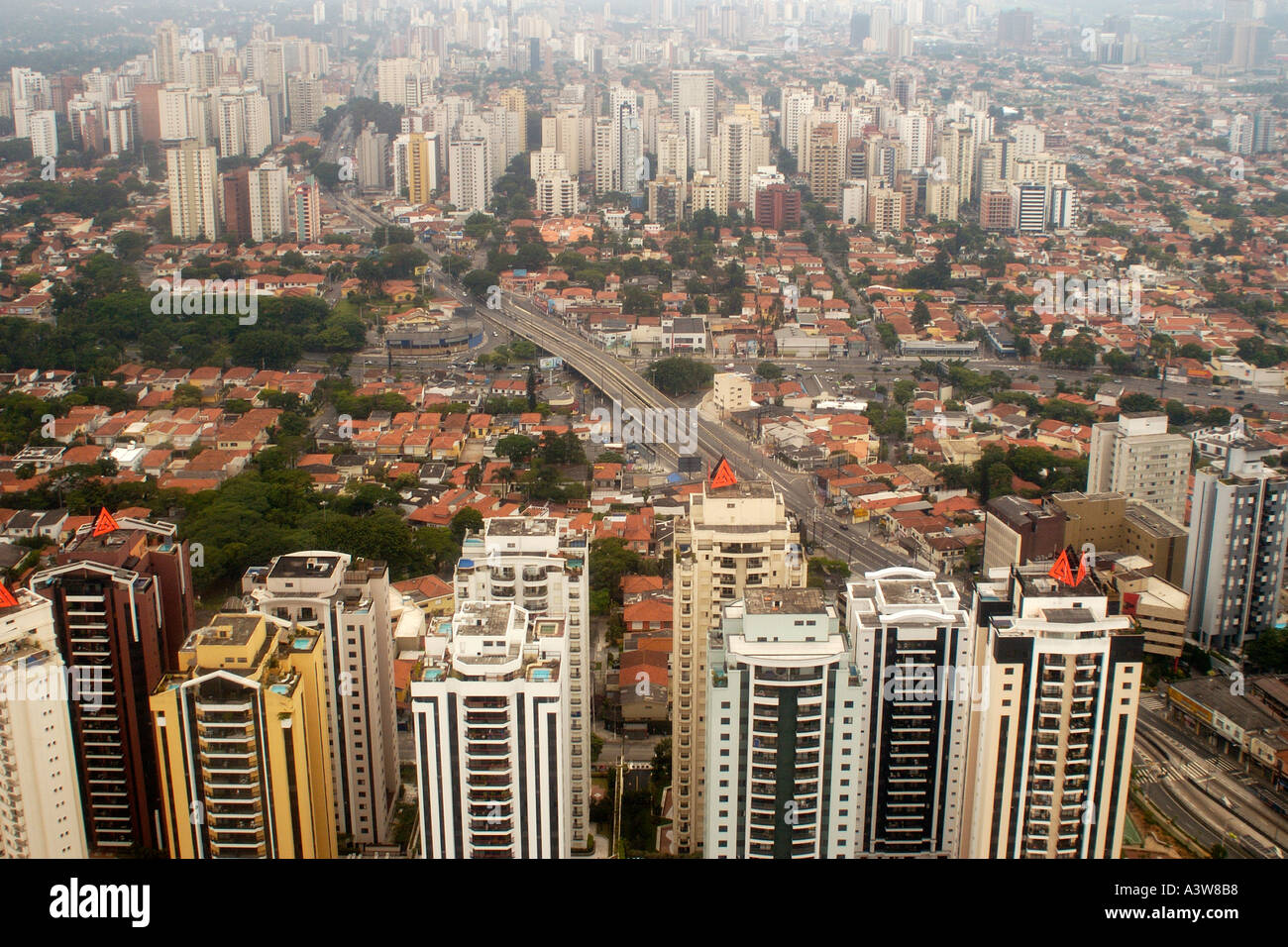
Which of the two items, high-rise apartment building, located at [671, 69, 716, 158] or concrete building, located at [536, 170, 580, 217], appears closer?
concrete building, located at [536, 170, 580, 217]

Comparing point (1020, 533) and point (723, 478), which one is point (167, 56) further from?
point (723, 478)

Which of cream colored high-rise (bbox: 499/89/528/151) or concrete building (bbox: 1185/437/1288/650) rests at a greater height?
cream colored high-rise (bbox: 499/89/528/151)

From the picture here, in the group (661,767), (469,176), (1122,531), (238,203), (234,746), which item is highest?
(469,176)

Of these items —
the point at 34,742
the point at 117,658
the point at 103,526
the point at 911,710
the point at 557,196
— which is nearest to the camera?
the point at 34,742

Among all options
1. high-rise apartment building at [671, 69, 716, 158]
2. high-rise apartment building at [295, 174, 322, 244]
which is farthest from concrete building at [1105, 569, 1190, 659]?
high-rise apartment building at [671, 69, 716, 158]

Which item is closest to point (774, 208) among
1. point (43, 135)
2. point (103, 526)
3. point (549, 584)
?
point (43, 135)

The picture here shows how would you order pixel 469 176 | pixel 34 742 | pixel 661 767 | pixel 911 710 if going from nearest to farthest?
pixel 34 742 → pixel 911 710 → pixel 661 767 → pixel 469 176

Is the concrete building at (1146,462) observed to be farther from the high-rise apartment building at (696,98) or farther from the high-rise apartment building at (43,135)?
the high-rise apartment building at (43,135)

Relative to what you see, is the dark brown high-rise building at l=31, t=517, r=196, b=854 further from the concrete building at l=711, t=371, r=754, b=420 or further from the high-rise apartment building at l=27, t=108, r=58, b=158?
the high-rise apartment building at l=27, t=108, r=58, b=158
